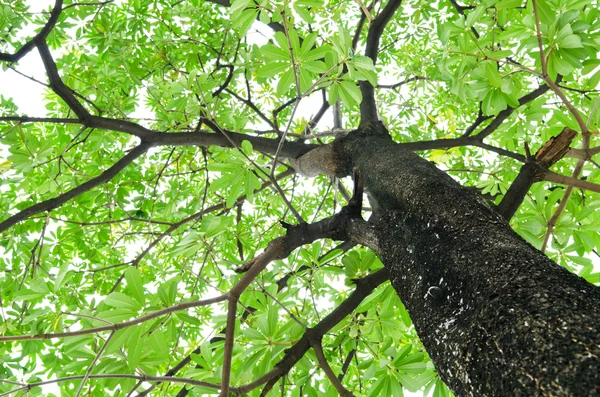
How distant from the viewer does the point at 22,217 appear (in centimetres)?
200

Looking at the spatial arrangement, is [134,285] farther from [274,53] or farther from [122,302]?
[274,53]

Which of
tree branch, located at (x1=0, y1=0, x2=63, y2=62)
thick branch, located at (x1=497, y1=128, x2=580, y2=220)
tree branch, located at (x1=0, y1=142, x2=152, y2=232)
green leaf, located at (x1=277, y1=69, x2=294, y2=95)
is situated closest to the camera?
thick branch, located at (x1=497, y1=128, x2=580, y2=220)

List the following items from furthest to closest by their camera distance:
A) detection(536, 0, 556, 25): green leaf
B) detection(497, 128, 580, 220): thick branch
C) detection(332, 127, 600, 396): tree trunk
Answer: detection(536, 0, 556, 25): green leaf → detection(497, 128, 580, 220): thick branch → detection(332, 127, 600, 396): tree trunk

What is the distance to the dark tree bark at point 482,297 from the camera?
607 millimetres

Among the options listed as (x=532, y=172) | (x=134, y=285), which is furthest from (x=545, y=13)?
(x=134, y=285)

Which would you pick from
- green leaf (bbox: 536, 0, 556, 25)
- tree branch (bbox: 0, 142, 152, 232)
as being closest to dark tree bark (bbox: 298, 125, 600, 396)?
green leaf (bbox: 536, 0, 556, 25)

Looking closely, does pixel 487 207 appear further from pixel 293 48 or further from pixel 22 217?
pixel 22 217

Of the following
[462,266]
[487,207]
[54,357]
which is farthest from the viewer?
[54,357]

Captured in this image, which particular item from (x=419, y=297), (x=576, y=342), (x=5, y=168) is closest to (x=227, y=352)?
(x=419, y=297)

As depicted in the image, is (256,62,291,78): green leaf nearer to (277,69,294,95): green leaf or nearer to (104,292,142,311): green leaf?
(277,69,294,95): green leaf

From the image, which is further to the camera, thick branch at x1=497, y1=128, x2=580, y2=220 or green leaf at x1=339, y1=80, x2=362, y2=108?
green leaf at x1=339, y1=80, x2=362, y2=108

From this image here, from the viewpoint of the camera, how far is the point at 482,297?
793 mm

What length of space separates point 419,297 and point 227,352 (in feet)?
2.06

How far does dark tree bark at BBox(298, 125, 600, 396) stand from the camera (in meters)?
0.61
